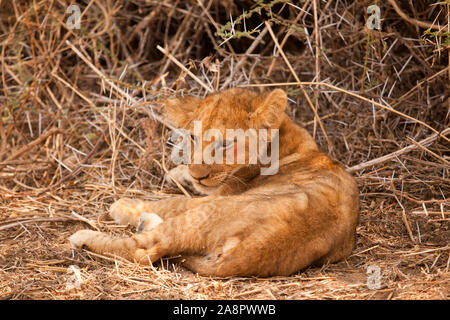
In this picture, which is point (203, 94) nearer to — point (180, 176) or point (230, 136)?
point (180, 176)

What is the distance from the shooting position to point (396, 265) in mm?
3230

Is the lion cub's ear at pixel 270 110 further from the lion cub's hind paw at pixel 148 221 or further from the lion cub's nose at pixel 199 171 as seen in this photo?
the lion cub's hind paw at pixel 148 221

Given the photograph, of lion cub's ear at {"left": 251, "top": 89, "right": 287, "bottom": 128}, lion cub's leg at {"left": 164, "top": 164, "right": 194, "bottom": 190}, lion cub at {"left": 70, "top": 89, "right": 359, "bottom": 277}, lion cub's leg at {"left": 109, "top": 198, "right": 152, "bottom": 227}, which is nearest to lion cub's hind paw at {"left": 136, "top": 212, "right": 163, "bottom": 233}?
lion cub at {"left": 70, "top": 89, "right": 359, "bottom": 277}

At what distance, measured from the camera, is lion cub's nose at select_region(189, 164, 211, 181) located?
358 cm

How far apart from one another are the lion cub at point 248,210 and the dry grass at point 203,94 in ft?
0.33

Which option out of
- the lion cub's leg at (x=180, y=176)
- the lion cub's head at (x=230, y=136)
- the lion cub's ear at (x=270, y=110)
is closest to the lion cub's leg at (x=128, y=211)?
the lion cub's head at (x=230, y=136)

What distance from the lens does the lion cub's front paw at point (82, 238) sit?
3357 millimetres

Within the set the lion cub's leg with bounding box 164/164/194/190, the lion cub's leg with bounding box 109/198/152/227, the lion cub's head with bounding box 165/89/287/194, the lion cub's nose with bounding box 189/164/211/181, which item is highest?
the lion cub's head with bounding box 165/89/287/194

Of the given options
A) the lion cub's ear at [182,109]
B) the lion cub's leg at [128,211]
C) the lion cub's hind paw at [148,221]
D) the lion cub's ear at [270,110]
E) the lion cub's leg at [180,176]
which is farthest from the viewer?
the lion cub's leg at [180,176]

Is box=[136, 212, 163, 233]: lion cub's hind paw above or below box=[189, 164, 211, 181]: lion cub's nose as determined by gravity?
below

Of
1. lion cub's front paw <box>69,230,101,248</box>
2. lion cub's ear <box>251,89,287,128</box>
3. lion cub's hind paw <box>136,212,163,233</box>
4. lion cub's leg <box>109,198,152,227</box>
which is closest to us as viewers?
lion cub's front paw <box>69,230,101,248</box>

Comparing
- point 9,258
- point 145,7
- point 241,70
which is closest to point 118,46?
point 145,7

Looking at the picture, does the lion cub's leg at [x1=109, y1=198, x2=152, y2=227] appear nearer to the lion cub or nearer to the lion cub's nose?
the lion cub

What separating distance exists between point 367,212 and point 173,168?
1590 mm
